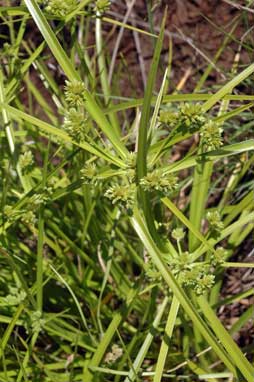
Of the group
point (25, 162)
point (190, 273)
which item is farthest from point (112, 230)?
point (190, 273)

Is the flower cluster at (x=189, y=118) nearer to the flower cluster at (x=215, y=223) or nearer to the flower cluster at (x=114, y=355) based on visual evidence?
the flower cluster at (x=215, y=223)

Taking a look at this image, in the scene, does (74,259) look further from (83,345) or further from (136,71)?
(136,71)

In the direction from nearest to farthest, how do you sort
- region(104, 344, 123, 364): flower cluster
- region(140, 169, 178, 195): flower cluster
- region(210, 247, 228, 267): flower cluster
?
region(140, 169, 178, 195): flower cluster, region(210, 247, 228, 267): flower cluster, region(104, 344, 123, 364): flower cluster

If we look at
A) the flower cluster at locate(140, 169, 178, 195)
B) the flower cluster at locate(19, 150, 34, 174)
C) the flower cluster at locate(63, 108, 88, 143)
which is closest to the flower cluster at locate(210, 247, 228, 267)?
the flower cluster at locate(140, 169, 178, 195)

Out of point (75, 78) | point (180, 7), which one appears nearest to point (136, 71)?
point (180, 7)

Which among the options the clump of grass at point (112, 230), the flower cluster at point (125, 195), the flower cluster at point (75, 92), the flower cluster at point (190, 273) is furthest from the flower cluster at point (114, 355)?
the flower cluster at point (75, 92)

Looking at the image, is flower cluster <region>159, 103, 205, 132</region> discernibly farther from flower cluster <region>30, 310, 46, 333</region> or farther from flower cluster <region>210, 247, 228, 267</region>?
flower cluster <region>30, 310, 46, 333</region>

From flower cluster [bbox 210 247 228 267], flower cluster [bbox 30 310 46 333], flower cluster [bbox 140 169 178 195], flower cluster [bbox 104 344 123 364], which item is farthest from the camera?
flower cluster [bbox 104 344 123 364]
